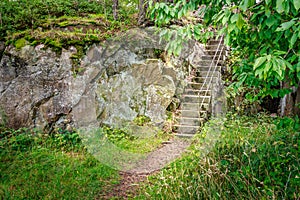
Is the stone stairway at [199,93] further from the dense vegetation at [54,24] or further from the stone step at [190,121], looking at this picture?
the dense vegetation at [54,24]

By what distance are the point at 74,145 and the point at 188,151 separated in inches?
89.3

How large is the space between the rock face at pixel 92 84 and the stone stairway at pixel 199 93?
38cm

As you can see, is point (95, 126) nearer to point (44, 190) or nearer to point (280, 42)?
point (44, 190)

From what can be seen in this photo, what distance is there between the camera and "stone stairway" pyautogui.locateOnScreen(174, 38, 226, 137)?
20.4ft

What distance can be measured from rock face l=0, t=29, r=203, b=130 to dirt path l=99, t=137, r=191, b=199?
2.83 ft

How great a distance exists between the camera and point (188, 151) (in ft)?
15.9

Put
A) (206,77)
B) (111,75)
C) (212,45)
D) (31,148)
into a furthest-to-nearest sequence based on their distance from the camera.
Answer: (212,45)
(206,77)
(111,75)
(31,148)

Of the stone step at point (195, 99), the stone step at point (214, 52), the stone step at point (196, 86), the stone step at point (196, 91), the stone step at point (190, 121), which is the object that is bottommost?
the stone step at point (190, 121)

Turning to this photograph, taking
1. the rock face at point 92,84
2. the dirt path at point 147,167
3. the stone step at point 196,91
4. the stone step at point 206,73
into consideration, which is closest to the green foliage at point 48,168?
the dirt path at point 147,167

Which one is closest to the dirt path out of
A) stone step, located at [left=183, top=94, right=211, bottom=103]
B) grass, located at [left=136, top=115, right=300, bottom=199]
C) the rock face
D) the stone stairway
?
grass, located at [left=136, top=115, right=300, bottom=199]

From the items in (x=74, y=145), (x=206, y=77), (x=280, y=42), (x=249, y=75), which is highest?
(x=280, y=42)

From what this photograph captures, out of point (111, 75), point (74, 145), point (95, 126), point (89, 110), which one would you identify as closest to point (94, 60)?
point (111, 75)

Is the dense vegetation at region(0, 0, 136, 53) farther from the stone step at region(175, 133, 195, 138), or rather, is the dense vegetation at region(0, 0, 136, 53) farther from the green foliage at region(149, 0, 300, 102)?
the green foliage at region(149, 0, 300, 102)

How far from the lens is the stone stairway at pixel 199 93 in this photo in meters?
6.21
